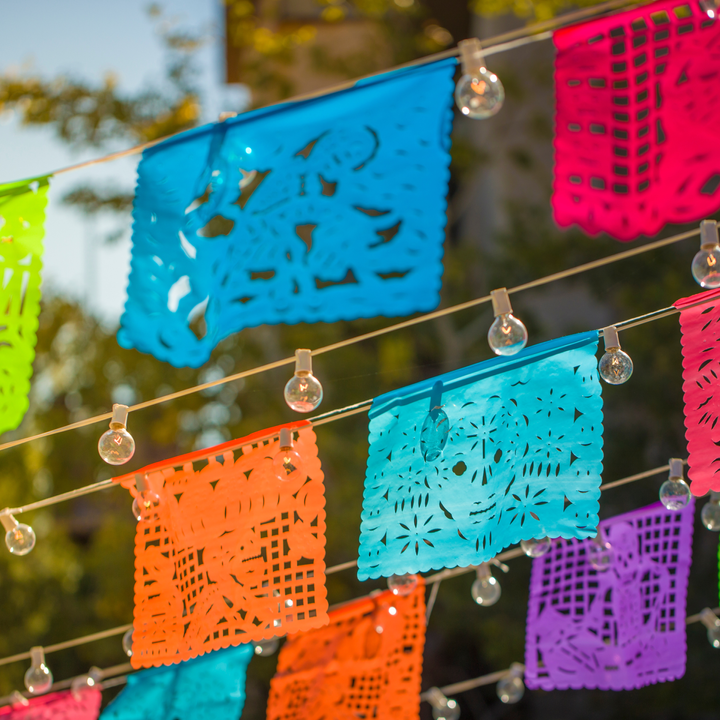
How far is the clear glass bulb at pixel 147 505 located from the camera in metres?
1.74

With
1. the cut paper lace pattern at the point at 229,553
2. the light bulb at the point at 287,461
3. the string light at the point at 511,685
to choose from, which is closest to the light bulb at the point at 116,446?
the cut paper lace pattern at the point at 229,553

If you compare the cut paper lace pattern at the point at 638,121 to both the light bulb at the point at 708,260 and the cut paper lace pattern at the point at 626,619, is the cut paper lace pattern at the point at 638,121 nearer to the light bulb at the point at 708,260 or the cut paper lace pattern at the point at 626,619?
the light bulb at the point at 708,260

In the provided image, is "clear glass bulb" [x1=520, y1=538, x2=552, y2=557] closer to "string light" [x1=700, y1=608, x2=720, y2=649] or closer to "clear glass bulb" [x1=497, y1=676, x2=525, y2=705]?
"string light" [x1=700, y1=608, x2=720, y2=649]

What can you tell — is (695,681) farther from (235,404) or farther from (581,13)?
(581,13)

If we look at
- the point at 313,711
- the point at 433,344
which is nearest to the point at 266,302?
the point at 313,711

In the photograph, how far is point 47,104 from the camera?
5.71 m

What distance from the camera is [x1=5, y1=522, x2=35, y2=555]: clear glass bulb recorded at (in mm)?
1767

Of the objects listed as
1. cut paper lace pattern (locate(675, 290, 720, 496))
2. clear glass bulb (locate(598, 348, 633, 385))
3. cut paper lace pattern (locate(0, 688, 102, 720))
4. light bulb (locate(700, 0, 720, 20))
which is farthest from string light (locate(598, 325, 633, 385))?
cut paper lace pattern (locate(0, 688, 102, 720))

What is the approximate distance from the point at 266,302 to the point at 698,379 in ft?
2.97

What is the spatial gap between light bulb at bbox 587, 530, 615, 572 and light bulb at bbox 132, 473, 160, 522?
123 cm

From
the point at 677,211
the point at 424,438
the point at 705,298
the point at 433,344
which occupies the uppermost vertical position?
the point at 433,344

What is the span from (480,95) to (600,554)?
140 cm

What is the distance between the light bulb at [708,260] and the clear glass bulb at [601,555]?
3.25ft

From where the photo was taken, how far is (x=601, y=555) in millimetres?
2166
